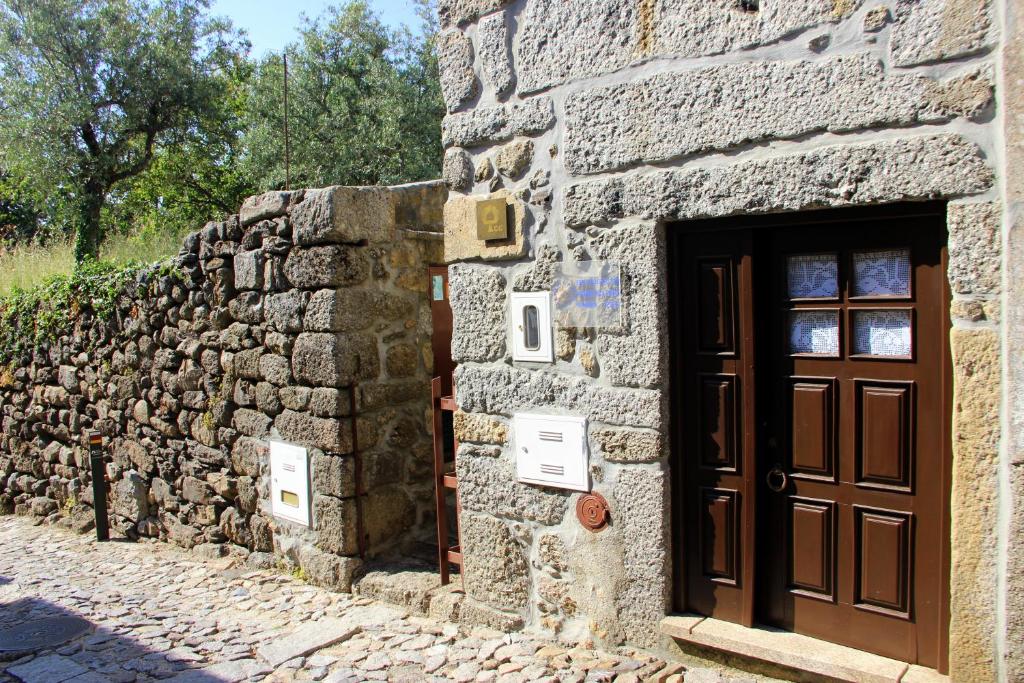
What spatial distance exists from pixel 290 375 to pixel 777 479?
2.85 m

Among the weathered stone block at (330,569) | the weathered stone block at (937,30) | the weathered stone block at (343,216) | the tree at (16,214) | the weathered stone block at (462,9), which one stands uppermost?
the tree at (16,214)

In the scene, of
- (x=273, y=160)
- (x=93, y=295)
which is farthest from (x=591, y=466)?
(x=273, y=160)

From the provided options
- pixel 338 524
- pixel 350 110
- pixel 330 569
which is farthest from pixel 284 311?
pixel 350 110

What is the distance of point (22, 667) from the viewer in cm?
379

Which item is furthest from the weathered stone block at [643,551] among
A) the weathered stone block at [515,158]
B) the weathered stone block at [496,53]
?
the weathered stone block at [496,53]

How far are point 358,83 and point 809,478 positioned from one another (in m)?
12.4

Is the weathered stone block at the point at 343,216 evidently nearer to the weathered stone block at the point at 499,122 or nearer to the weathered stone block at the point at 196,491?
the weathered stone block at the point at 499,122

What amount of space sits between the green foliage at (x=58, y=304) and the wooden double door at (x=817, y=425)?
4.47m

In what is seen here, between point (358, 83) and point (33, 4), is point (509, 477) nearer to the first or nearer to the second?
point (358, 83)

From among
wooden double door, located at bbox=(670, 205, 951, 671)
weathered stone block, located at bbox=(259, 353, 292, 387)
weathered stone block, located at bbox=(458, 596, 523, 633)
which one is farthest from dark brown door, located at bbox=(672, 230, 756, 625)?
weathered stone block, located at bbox=(259, 353, 292, 387)

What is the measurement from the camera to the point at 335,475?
14.2ft

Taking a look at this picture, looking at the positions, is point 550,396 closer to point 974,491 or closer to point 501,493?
point 501,493

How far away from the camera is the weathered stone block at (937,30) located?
2.27 meters

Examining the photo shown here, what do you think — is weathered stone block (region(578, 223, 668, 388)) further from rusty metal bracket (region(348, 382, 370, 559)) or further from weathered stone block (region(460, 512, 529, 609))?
rusty metal bracket (region(348, 382, 370, 559))
